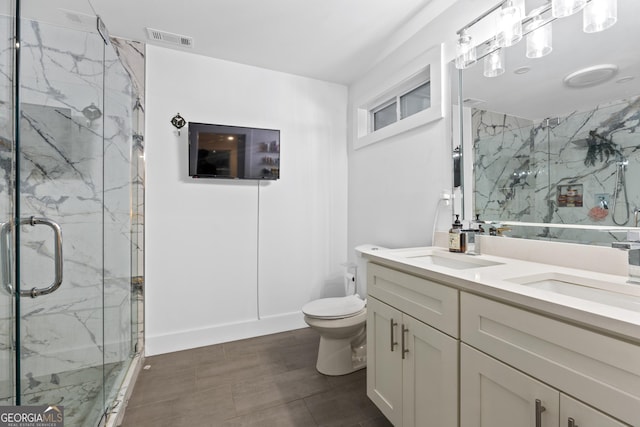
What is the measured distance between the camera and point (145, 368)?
6.81ft

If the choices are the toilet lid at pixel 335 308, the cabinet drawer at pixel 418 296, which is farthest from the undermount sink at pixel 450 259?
the toilet lid at pixel 335 308

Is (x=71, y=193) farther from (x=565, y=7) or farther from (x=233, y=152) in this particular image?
(x=565, y=7)

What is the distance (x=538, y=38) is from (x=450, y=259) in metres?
1.11

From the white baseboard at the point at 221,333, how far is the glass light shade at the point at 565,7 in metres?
2.68

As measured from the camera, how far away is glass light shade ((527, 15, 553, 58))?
1.27 meters

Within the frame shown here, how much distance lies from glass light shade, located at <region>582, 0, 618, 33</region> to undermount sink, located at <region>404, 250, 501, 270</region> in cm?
101

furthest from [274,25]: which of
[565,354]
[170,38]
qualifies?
[565,354]

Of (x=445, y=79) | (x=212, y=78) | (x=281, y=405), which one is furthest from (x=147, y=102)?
(x=281, y=405)

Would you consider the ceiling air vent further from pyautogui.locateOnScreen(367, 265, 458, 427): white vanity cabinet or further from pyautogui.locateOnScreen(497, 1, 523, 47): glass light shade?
pyautogui.locateOnScreen(367, 265, 458, 427): white vanity cabinet

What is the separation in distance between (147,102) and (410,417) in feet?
8.93

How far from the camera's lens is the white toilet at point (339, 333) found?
1882 millimetres

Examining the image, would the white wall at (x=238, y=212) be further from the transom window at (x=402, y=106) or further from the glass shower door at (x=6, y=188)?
the glass shower door at (x=6, y=188)

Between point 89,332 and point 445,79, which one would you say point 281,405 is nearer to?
point 89,332

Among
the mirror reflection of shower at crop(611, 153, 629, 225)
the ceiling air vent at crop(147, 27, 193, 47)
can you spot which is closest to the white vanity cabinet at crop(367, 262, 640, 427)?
the mirror reflection of shower at crop(611, 153, 629, 225)
